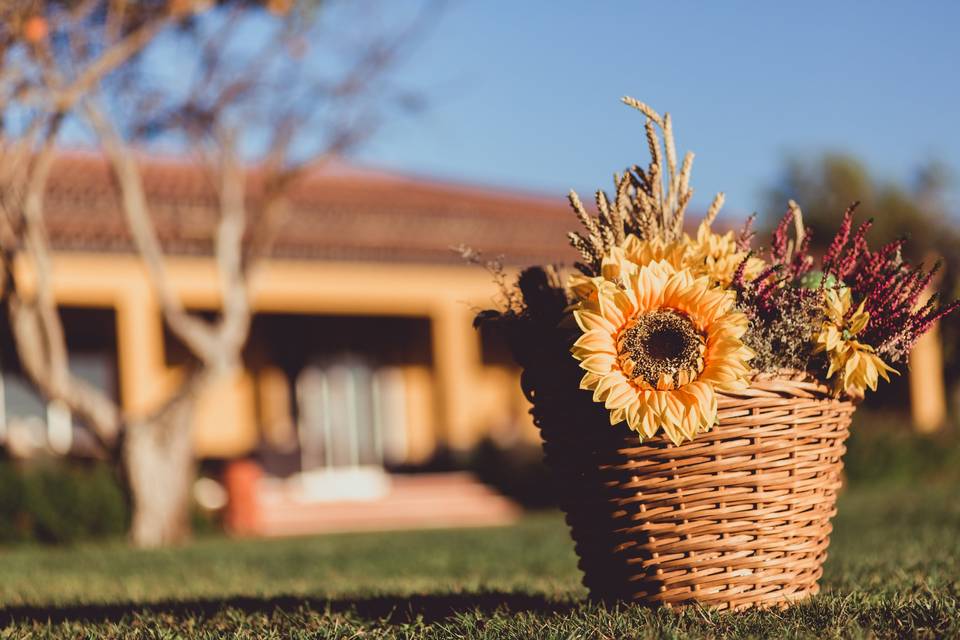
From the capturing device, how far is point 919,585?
4.18 metres

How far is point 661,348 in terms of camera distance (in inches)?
132

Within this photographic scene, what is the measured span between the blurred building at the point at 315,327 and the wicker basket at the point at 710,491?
13.2 metres

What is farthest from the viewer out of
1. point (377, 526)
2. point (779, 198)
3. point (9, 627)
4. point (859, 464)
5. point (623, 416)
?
point (779, 198)

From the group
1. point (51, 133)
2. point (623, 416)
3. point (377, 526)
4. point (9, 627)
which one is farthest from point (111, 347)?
point (623, 416)

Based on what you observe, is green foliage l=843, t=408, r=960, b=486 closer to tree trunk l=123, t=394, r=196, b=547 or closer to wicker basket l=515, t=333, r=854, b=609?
tree trunk l=123, t=394, r=196, b=547

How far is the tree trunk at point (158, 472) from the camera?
11.9 m

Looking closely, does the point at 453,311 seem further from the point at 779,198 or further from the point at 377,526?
the point at 779,198

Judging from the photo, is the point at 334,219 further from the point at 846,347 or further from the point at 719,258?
the point at 846,347

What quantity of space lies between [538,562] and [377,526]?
946 cm

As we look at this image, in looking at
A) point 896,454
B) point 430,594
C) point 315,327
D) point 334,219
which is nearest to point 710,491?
point 430,594

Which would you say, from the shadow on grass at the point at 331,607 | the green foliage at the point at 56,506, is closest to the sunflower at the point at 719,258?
the shadow on grass at the point at 331,607

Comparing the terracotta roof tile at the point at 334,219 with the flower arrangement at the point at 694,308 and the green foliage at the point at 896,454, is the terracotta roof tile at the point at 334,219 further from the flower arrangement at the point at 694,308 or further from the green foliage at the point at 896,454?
the flower arrangement at the point at 694,308

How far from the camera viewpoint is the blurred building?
55.7 feet

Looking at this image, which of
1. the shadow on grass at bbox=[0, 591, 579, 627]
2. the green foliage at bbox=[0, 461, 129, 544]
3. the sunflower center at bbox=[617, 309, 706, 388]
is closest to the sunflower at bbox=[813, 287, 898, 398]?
the sunflower center at bbox=[617, 309, 706, 388]
